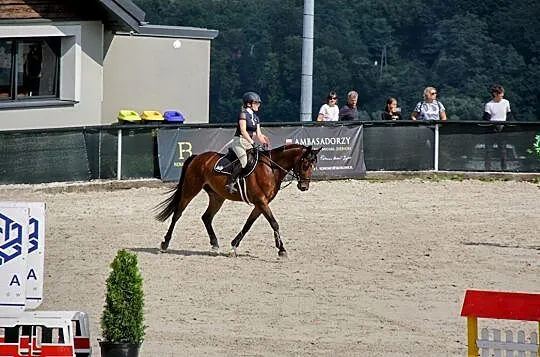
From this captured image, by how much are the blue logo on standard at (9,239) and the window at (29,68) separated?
18.9 metres

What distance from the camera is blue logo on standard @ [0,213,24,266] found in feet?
33.4

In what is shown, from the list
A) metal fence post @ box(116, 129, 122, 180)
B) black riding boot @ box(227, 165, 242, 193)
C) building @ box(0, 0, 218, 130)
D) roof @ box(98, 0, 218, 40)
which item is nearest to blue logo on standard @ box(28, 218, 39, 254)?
black riding boot @ box(227, 165, 242, 193)

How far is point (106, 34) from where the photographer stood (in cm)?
3206

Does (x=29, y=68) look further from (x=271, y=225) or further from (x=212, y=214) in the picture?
(x=271, y=225)

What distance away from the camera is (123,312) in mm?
10539

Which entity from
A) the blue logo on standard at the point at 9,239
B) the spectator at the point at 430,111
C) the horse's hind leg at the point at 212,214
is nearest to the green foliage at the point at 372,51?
the spectator at the point at 430,111

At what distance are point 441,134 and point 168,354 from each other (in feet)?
54.7

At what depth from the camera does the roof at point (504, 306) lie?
8289 millimetres

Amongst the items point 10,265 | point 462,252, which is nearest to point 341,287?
point 462,252

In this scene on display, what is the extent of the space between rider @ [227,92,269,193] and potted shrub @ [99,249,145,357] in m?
7.41

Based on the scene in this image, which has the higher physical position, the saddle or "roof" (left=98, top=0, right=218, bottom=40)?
"roof" (left=98, top=0, right=218, bottom=40)

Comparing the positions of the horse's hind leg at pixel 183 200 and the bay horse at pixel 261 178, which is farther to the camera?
the horse's hind leg at pixel 183 200

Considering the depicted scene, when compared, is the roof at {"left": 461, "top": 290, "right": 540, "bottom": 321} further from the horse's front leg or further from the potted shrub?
the horse's front leg

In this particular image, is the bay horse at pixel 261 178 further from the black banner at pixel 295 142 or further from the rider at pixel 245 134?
the black banner at pixel 295 142
